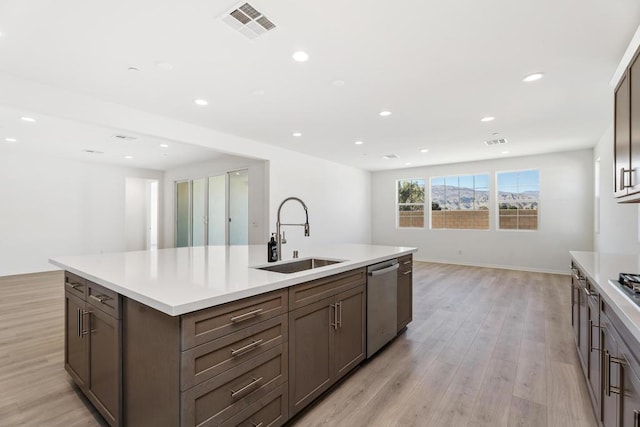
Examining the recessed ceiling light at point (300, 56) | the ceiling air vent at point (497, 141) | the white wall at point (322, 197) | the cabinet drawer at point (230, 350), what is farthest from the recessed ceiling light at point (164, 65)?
the ceiling air vent at point (497, 141)

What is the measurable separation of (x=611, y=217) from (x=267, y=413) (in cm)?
536

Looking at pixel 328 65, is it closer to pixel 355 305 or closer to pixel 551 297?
pixel 355 305

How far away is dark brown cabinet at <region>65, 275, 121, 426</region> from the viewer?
5.18ft

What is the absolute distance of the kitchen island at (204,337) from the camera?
4.13 feet

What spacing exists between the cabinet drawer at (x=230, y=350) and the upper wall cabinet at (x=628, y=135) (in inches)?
87.8

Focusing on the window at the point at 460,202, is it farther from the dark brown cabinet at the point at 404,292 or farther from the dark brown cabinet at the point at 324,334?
the dark brown cabinet at the point at 324,334

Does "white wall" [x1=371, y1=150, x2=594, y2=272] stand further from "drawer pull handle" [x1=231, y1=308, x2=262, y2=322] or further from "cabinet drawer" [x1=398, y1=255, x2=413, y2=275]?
"drawer pull handle" [x1=231, y1=308, x2=262, y2=322]

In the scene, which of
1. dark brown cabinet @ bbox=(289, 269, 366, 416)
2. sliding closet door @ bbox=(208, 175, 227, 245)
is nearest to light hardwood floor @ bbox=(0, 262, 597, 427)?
dark brown cabinet @ bbox=(289, 269, 366, 416)

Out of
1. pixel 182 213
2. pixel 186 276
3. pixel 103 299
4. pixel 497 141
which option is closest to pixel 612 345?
pixel 186 276

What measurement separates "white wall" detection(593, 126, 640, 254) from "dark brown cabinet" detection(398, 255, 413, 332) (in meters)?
2.44

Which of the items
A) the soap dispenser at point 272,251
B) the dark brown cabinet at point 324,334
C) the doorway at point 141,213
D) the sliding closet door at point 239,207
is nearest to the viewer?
the dark brown cabinet at point 324,334

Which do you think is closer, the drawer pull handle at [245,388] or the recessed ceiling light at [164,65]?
the drawer pull handle at [245,388]

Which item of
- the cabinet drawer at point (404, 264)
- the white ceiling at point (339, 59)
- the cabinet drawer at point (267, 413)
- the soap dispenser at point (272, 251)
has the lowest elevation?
the cabinet drawer at point (267, 413)

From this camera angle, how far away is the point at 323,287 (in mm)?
1960
